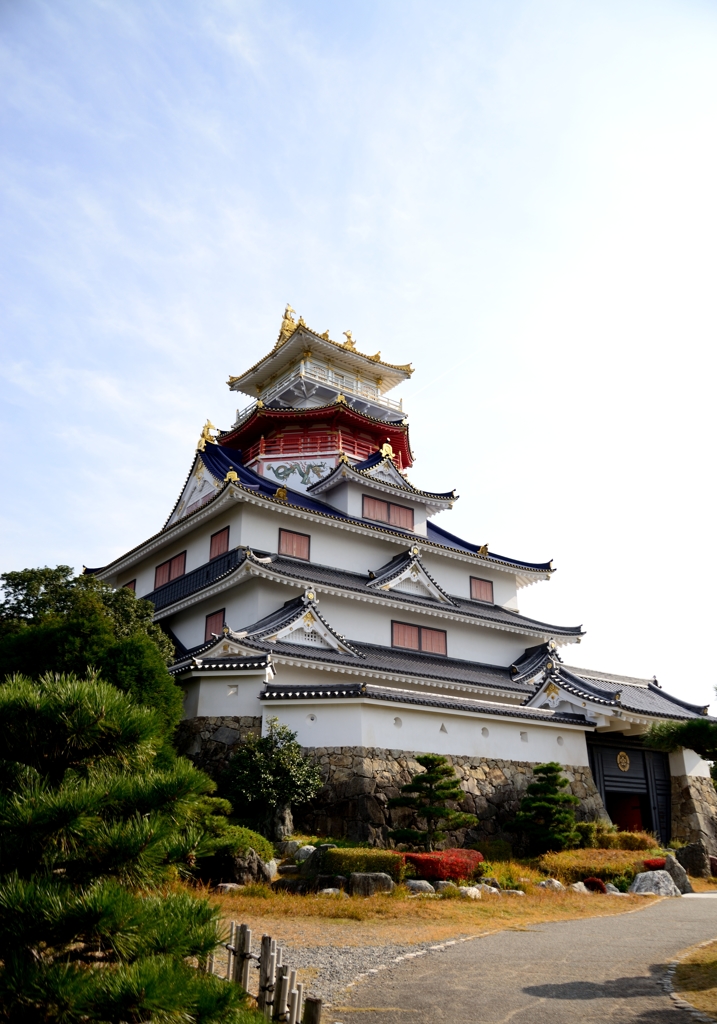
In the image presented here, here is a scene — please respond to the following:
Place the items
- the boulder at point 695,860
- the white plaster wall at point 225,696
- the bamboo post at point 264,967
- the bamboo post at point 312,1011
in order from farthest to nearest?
the boulder at point 695,860 < the white plaster wall at point 225,696 < the bamboo post at point 264,967 < the bamboo post at point 312,1011

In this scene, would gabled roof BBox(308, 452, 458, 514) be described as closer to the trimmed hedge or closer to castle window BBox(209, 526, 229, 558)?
→ castle window BBox(209, 526, 229, 558)

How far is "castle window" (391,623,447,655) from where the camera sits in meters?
30.1

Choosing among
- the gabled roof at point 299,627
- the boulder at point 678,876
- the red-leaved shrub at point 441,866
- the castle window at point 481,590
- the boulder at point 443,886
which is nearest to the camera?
the boulder at point 443,886

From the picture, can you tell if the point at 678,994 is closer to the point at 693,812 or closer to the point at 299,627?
the point at 299,627

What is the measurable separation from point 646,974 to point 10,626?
682 inches

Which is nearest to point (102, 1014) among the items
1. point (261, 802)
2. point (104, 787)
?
point (104, 787)

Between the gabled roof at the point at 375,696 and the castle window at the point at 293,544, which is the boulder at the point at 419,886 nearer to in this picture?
the gabled roof at the point at 375,696

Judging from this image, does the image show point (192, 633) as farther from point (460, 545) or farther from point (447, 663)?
point (460, 545)

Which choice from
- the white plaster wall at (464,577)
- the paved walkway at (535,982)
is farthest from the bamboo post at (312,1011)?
the white plaster wall at (464,577)

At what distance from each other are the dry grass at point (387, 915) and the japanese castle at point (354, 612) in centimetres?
639

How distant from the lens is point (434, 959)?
1057 centimetres

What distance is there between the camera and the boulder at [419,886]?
16.0 metres

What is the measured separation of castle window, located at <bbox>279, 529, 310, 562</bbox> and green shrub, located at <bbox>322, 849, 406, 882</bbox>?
45.9ft

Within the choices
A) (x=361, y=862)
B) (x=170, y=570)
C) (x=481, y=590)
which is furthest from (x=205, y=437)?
(x=361, y=862)
